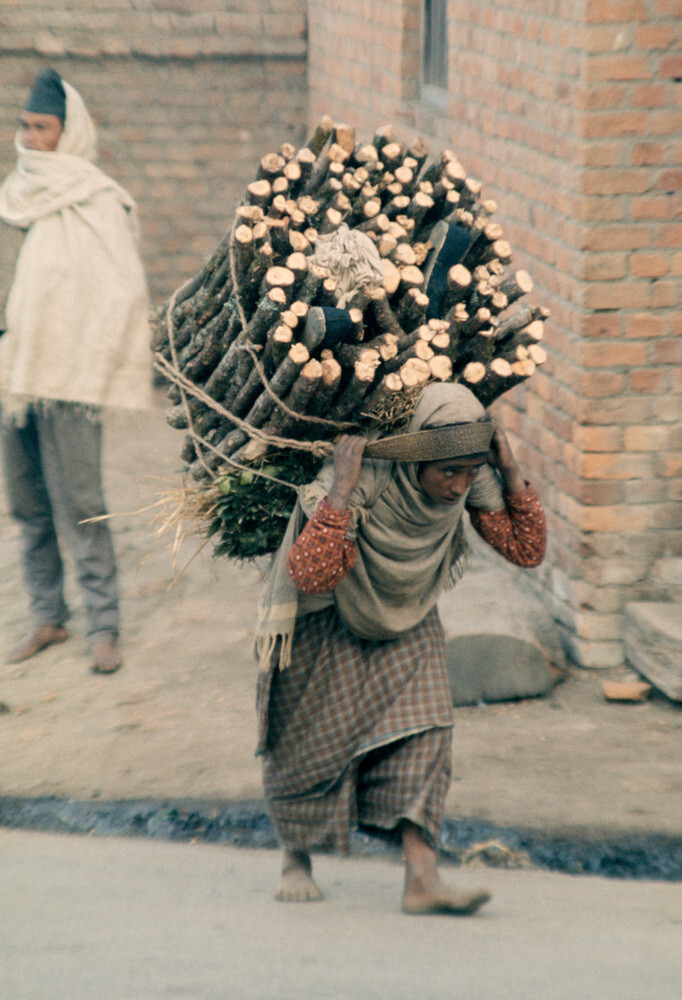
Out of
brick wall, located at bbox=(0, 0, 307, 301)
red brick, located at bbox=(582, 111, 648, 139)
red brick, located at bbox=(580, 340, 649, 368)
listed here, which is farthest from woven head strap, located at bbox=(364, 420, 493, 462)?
brick wall, located at bbox=(0, 0, 307, 301)

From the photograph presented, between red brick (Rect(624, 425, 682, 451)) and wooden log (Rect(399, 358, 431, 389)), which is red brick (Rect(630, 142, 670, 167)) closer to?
red brick (Rect(624, 425, 682, 451))

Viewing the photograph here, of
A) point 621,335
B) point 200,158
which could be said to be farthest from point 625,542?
point 200,158

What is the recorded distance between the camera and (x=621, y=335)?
437 cm

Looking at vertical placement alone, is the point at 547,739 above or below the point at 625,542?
below

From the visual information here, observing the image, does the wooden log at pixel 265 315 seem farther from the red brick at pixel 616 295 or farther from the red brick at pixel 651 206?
the red brick at pixel 651 206

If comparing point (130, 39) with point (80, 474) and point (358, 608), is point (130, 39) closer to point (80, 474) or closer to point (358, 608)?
point (80, 474)

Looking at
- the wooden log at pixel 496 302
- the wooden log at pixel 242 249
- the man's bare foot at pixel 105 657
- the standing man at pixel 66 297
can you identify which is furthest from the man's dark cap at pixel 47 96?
the wooden log at pixel 496 302

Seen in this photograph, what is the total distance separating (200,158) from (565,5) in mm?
5098

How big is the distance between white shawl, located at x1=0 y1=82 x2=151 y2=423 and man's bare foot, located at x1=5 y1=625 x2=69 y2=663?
3.44 feet

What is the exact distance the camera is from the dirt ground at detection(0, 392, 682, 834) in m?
3.81

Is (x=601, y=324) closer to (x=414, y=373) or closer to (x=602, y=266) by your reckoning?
(x=602, y=266)

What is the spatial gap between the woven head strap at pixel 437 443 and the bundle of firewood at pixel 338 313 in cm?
14

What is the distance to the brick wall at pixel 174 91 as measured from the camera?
28.0ft

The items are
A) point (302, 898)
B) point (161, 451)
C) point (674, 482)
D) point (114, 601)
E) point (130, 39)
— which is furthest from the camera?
point (130, 39)
